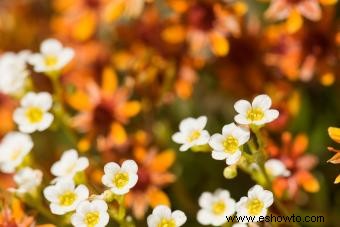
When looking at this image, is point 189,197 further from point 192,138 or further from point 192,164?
point 192,138

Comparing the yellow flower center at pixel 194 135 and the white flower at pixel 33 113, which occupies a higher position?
the white flower at pixel 33 113

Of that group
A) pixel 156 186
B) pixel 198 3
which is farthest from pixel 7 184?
pixel 198 3

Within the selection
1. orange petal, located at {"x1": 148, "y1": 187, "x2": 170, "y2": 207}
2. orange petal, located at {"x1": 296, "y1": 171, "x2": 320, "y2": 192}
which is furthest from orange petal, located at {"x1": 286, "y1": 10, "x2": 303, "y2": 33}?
orange petal, located at {"x1": 148, "y1": 187, "x2": 170, "y2": 207}

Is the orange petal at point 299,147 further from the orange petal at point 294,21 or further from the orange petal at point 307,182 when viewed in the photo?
the orange petal at point 294,21

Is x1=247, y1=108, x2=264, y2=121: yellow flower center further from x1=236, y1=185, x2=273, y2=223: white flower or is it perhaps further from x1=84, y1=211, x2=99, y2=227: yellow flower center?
x1=84, y1=211, x2=99, y2=227: yellow flower center

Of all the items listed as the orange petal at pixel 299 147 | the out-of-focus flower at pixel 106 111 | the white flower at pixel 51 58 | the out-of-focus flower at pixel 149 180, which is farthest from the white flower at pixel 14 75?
the orange petal at pixel 299 147
